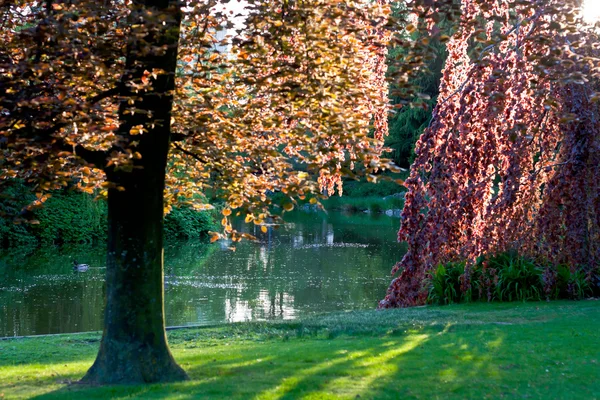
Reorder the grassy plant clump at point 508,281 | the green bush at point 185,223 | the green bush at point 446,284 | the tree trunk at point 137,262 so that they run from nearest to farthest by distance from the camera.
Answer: the tree trunk at point 137,262, the grassy plant clump at point 508,281, the green bush at point 446,284, the green bush at point 185,223

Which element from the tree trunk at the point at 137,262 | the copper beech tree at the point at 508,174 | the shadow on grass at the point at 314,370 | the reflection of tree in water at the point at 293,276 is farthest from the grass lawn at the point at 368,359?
the reflection of tree in water at the point at 293,276

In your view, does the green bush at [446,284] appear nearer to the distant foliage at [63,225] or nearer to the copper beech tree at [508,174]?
the copper beech tree at [508,174]

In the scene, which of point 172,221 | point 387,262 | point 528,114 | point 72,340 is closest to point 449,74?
point 528,114

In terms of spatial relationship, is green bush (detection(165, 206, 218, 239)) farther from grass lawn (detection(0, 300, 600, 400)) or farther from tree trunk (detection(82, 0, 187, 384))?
tree trunk (detection(82, 0, 187, 384))

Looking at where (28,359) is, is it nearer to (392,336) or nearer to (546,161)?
(392,336)

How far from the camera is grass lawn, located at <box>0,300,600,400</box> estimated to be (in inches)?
236

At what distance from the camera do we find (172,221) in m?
33.3

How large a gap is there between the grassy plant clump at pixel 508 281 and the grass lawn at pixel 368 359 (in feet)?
3.32

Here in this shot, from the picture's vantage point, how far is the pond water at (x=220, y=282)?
15352 mm

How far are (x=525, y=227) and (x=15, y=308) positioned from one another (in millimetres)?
10683

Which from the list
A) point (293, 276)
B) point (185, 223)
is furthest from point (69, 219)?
point (293, 276)

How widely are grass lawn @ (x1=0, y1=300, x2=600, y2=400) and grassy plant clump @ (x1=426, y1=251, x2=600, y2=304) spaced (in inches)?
39.9

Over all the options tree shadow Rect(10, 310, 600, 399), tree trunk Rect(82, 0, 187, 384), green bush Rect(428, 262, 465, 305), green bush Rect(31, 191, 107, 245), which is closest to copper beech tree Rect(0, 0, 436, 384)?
tree trunk Rect(82, 0, 187, 384)

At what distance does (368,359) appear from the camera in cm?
725
